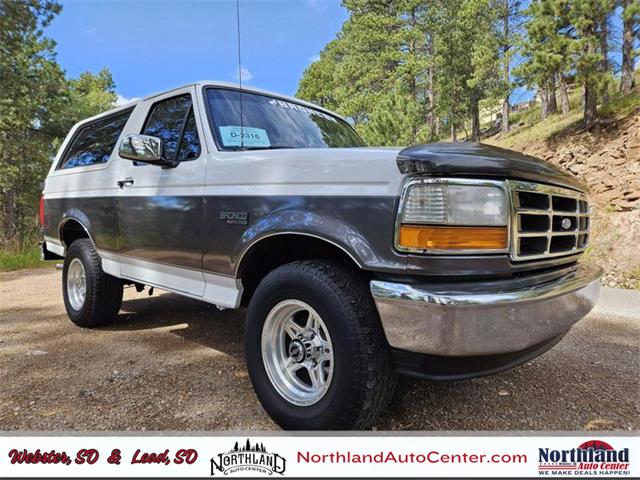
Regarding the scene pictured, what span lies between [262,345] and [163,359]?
1.37 m

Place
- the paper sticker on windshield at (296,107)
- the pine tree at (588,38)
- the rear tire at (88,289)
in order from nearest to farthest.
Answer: the paper sticker on windshield at (296,107), the rear tire at (88,289), the pine tree at (588,38)

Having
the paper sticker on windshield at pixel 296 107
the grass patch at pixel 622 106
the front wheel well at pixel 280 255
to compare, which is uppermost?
the grass patch at pixel 622 106

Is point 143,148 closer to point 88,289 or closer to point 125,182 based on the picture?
point 125,182

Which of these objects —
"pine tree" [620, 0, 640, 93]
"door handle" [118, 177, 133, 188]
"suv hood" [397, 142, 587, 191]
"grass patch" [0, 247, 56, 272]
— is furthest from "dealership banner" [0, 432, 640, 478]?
"pine tree" [620, 0, 640, 93]

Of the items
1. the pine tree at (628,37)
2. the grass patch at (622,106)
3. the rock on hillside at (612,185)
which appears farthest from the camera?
the grass patch at (622,106)

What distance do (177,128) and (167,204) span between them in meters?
0.61

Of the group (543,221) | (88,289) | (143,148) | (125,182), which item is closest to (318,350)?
(543,221)

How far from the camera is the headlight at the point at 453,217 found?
1.71 meters

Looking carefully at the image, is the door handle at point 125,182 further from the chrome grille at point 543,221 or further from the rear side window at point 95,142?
the chrome grille at point 543,221

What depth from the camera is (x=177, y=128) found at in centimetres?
306

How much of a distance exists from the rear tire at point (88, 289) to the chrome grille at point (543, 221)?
3.50 m

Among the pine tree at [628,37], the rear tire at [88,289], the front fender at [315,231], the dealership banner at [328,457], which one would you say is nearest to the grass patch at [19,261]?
the rear tire at [88,289]

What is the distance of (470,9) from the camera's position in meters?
19.8

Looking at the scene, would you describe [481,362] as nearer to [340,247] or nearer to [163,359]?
[340,247]
